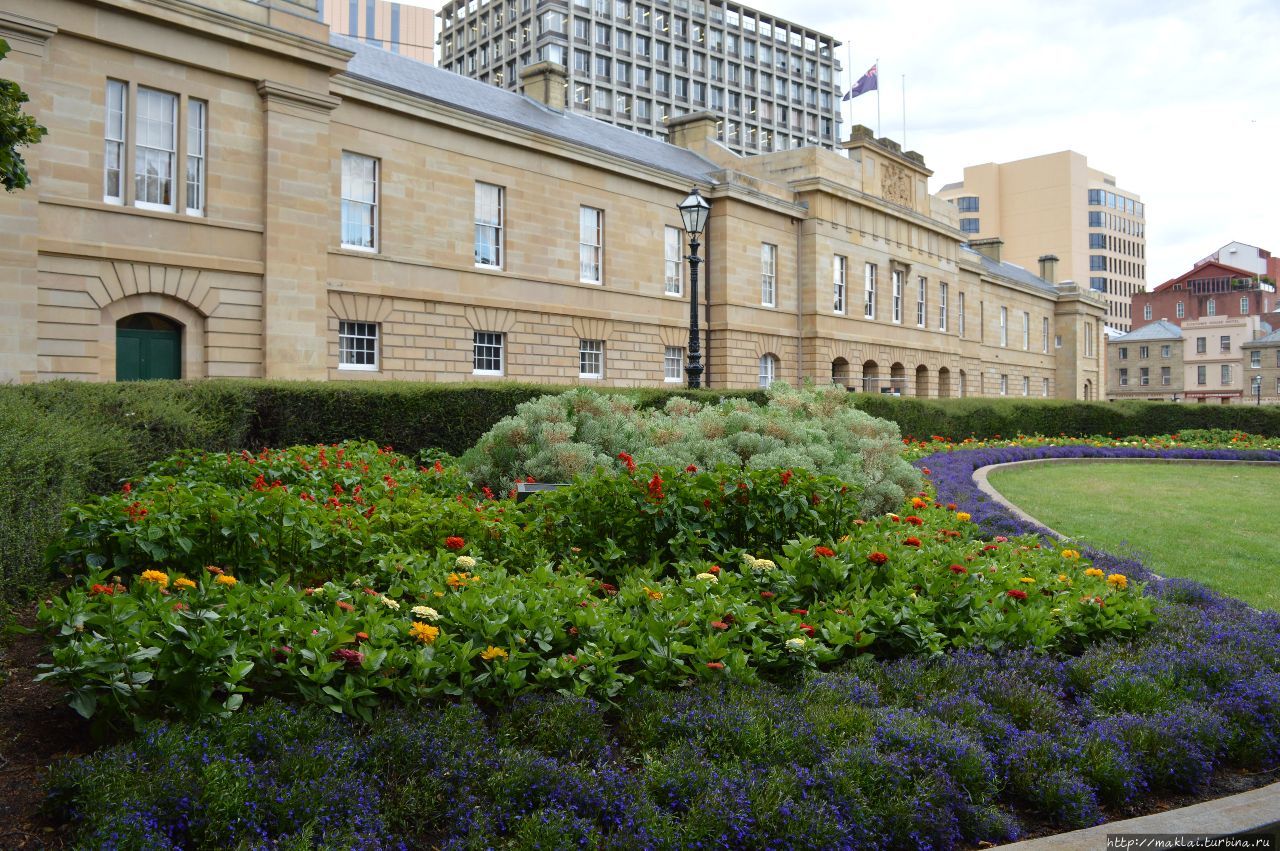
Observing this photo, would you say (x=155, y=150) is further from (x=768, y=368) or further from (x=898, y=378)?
(x=898, y=378)

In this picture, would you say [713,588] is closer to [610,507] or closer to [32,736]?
[610,507]

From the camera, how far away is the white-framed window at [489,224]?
27.1 m

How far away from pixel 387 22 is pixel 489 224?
351 ft

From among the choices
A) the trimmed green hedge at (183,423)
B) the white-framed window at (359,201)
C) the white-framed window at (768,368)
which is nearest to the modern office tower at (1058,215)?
the white-framed window at (768,368)

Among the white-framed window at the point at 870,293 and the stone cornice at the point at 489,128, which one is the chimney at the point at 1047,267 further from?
the stone cornice at the point at 489,128

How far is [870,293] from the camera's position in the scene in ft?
145

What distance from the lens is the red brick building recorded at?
339 feet

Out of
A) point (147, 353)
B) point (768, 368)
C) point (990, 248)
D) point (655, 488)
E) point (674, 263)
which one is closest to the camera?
point (655, 488)

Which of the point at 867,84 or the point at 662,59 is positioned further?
the point at 662,59

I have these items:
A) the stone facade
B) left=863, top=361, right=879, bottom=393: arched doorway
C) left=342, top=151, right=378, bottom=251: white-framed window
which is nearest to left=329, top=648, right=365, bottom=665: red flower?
the stone facade

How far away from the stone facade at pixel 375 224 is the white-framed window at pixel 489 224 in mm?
220

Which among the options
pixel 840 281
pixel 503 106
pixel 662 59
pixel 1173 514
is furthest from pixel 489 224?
pixel 662 59

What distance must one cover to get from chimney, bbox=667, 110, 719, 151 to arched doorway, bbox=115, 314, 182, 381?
2737 cm

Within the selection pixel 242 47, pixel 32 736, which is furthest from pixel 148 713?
pixel 242 47
